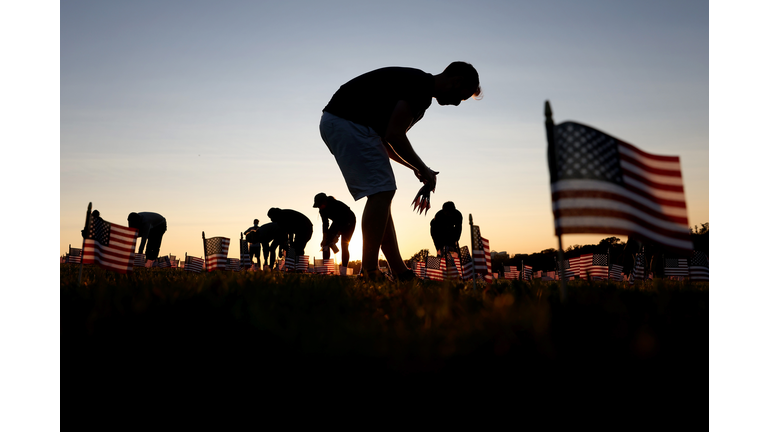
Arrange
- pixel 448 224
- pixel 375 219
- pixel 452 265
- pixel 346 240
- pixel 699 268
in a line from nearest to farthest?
pixel 375 219 < pixel 452 265 < pixel 448 224 < pixel 346 240 < pixel 699 268

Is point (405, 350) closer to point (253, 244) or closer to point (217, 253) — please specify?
point (217, 253)

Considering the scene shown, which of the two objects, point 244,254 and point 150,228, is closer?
point 150,228

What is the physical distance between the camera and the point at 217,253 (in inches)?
578

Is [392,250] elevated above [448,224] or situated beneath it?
situated beneath

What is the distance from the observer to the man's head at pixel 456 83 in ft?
12.8

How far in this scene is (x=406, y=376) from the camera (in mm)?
1245

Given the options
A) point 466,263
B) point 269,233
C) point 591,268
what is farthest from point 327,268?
point 591,268

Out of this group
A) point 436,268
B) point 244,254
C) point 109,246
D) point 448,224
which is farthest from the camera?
point 244,254

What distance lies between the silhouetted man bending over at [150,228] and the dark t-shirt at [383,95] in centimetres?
1298

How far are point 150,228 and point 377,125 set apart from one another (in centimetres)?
1456

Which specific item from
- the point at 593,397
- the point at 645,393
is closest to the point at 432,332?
the point at 593,397

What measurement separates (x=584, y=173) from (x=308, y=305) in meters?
1.43

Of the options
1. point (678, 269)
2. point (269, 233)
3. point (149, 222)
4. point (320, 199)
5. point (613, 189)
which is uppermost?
point (320, 199)

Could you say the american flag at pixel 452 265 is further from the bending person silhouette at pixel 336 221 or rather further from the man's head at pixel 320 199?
the man's head at pixel 320 199
